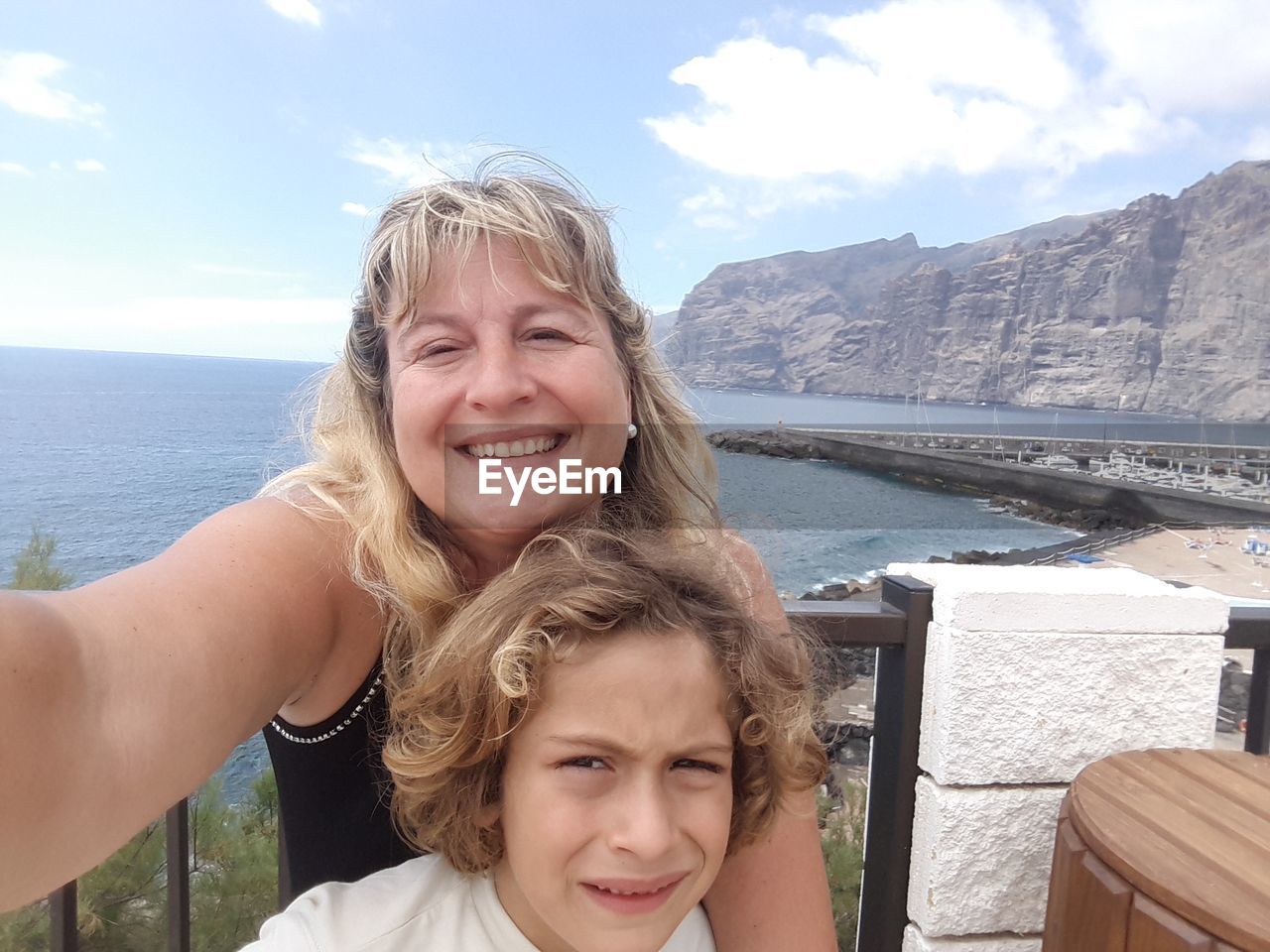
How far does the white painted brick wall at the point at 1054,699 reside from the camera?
1739 millimetres

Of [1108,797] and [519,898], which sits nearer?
[519,898]

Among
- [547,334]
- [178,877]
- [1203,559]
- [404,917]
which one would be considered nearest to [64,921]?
[178,877]

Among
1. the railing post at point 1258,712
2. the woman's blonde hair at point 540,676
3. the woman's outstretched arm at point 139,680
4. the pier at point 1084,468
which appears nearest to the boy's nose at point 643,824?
the woman's blonde hair at point 540,676

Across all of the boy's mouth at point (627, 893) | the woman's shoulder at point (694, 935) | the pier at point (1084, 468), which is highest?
the boy's mouth at point (627, 893)

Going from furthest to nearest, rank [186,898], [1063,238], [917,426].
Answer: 1. [1063,238]
2. [917,426]
3. [186,898]

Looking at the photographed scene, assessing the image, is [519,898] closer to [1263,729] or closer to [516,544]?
[516,544]

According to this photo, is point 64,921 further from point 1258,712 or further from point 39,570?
point 39,570

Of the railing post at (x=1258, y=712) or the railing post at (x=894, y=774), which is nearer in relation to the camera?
the railing post at (x=894, y=774)

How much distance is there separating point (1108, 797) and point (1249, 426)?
390 feet

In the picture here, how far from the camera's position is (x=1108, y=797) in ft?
4.62

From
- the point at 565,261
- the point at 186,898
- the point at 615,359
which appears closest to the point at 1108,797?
the point at 615,359

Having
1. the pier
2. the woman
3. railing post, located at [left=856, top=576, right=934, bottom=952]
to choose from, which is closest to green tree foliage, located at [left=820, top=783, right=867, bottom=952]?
railing post, located at [left=856, top=576, right=934, bottom=952]

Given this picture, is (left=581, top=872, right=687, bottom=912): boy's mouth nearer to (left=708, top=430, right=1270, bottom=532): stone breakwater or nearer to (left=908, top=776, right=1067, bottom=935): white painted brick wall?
(left=908, top=776, right=1067, bottom=935): white painted brick wall

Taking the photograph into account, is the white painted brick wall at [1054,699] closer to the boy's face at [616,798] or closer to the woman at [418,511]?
the woman at [418,511]
